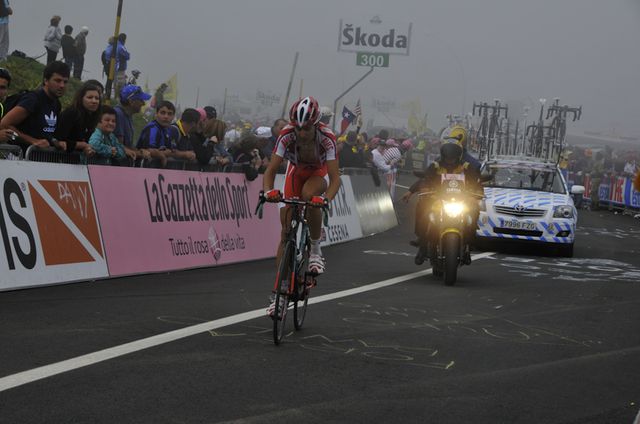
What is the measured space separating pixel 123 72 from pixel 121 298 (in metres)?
18.4

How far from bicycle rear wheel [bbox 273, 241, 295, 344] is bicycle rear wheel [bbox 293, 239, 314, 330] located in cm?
18

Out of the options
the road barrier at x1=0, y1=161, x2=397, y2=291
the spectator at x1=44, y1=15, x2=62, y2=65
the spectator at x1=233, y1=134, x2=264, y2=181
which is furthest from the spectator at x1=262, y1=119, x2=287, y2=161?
the spectator at x1=44, y1=15, x2=62, y2=65

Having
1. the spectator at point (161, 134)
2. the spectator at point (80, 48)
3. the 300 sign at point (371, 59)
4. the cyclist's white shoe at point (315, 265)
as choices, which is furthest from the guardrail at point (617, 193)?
the cyclist's white shoe at point (315, 265)

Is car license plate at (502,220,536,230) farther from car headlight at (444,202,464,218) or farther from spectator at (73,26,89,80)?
spectator at (73,26,89,80)

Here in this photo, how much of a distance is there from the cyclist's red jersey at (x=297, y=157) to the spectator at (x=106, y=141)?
10.6 ft

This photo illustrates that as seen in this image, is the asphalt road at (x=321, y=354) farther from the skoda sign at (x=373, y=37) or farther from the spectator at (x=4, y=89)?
A: the skoda sign at (x=373, y=37)

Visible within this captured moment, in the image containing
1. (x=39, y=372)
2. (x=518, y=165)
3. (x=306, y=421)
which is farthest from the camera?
(x=518, y=165)

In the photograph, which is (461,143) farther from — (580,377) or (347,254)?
(580,377)

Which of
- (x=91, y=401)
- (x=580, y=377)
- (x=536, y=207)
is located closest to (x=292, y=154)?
(x=580, y=377)

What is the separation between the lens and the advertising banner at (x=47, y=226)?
413 inches

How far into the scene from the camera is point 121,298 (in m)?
10.5

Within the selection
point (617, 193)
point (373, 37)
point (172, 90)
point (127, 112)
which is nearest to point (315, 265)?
point (127, 112)

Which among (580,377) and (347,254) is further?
(347,254)

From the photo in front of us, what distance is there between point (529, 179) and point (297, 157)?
40.2ft
